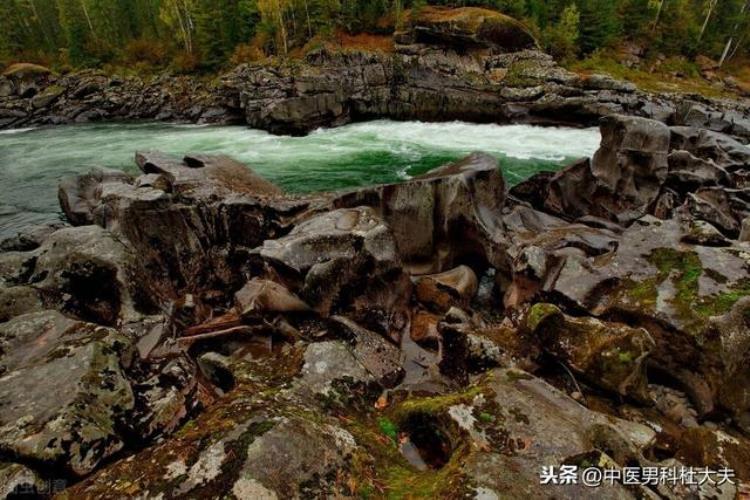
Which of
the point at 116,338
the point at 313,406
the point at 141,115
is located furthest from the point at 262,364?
the point at 141,115

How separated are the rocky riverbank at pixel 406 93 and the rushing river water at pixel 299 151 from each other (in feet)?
8.18

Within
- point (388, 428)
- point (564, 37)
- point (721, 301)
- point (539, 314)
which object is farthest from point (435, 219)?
point (564, 37)

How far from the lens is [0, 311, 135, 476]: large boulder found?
3988mm

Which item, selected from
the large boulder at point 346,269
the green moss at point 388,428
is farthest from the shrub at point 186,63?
the green moss at point 388,428

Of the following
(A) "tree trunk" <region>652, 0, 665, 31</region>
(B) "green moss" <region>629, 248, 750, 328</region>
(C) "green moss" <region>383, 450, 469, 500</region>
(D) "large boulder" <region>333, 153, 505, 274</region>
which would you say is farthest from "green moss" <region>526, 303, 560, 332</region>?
(A) "tree trunk" <region>652, 0, 665, 31</region>

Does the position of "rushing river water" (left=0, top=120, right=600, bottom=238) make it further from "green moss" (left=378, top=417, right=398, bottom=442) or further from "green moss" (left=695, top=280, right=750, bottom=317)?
"green moss" (left=378, top=417, right=398, bottom=442)

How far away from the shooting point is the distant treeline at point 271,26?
51406mm

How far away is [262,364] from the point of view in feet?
21.0

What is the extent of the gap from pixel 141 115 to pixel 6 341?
51.3m

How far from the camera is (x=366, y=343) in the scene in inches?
317

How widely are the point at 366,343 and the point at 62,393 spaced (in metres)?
4.90

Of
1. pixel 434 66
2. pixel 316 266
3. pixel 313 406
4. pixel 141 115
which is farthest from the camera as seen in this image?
pixel 141 115

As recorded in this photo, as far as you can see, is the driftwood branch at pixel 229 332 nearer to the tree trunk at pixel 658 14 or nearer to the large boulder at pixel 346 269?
the large boulder at pixel 346 269

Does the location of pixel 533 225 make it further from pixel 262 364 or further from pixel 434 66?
pixel 434 66
